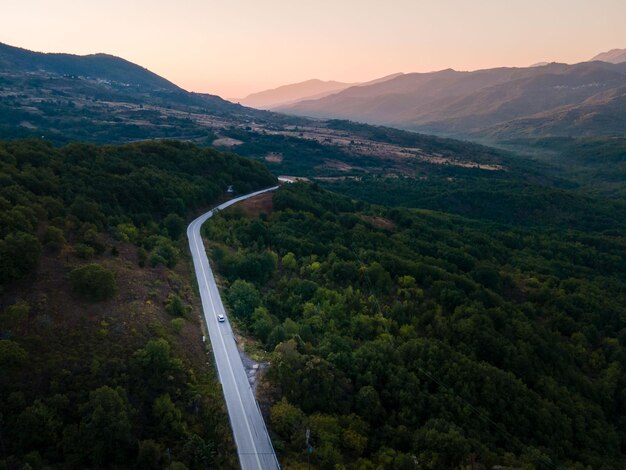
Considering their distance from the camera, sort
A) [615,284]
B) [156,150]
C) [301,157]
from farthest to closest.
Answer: [301,157], [156,150], [615,284]

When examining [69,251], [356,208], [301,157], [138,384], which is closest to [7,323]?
[138,384]

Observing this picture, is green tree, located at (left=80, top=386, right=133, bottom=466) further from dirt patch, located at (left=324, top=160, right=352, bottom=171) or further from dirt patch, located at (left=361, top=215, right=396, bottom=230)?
dirt patch, located at (left=324, top=160, right=352, bottom=171)

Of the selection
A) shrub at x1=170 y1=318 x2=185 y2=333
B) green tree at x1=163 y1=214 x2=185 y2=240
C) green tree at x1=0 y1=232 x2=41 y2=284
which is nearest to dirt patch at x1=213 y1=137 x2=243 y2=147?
green tree at x1=163 y1=214 x2=185 y2=240

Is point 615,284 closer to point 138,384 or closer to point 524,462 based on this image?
point 524,462

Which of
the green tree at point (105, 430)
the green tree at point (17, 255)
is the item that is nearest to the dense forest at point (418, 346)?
the green tree at point (105, 430)

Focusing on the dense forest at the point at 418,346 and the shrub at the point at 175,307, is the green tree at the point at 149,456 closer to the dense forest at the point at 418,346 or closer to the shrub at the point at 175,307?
the dense forest at the point at 418,346
